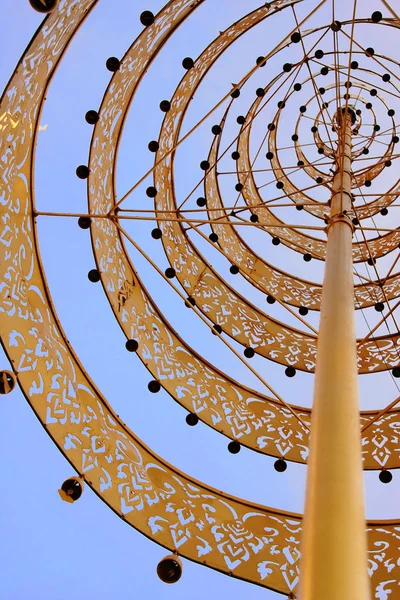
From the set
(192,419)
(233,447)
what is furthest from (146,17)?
(233,447)

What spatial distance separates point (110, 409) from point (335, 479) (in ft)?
11.8

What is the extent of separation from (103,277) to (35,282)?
1418 mm

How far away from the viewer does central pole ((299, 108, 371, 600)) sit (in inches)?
71.8

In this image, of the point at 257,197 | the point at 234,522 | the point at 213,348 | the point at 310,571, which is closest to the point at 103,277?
the point at 234,522

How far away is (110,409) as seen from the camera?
5.52m

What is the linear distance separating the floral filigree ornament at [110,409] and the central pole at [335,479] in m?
1.62

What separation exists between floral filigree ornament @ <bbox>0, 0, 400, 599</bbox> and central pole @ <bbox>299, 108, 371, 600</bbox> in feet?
5.30

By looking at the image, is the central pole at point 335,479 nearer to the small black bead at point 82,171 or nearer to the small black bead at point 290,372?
the small black bead at point 82,171

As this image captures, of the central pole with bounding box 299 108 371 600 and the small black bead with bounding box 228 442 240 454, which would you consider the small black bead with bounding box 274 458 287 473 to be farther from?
the central pole with bounding box 299 108 371 600

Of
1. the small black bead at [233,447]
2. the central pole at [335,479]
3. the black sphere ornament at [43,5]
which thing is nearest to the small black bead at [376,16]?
the black sphere ornament at [43,5]

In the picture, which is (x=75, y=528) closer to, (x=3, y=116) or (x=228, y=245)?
(x=228, y=245)

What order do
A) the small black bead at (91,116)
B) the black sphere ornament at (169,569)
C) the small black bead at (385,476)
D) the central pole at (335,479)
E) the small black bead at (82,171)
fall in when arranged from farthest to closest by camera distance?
the small black bead at (385,476)
the small black bead at (82,171)
the small black bead at (91,116)
the black sphere ornament at (169,569)
the central pole at (335,479)

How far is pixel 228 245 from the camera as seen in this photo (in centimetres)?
998

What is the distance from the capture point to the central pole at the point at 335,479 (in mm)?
1823
